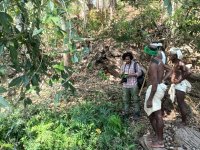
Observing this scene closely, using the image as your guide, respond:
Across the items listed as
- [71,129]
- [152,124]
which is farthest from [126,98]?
[71,129]

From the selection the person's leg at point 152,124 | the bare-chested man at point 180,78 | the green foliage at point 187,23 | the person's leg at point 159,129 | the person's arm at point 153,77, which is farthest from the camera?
the green foliage at point 187,23

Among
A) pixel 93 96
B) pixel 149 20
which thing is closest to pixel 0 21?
pixel 93 96

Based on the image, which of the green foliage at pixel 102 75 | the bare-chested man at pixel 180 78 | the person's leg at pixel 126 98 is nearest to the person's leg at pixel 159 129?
the bare-chested man at pixel 180 78

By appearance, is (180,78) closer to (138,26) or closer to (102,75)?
(138,26)

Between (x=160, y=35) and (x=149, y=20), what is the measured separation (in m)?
0.46

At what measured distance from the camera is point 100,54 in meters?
9.79

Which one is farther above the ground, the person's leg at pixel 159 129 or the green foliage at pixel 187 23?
the green foliage at pixel 187 23

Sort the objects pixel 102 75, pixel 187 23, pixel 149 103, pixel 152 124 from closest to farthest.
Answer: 1. pixel 149 103
2. pixel 152 124
3. pixel 187 23
4. pixel 102 75

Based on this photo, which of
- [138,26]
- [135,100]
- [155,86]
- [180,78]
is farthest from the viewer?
[138,26]

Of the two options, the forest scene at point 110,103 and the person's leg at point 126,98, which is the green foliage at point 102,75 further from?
the person's leg at point 126,98

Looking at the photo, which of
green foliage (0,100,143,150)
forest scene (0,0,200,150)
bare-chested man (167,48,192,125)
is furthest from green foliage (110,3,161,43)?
bare-chested man (167,48,192,125)

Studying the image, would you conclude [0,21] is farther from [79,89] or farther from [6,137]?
[79,89]

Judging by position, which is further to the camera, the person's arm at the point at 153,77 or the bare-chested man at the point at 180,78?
the bare-chested man at the point at 180,78

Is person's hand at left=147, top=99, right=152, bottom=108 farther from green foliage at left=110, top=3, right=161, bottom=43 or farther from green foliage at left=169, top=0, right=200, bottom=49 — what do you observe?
green foliage at left=110, top=3, right=161, bottom=43
